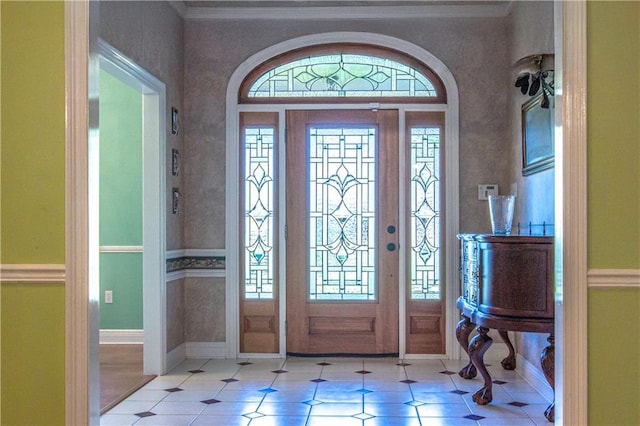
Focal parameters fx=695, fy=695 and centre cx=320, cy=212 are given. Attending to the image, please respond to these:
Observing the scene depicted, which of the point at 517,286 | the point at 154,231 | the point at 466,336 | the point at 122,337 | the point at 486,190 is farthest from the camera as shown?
the point at 122,337

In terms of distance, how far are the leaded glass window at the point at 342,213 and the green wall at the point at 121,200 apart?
169 centimetres

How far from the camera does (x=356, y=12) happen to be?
5.44m

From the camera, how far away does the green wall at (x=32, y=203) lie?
8.21 feet

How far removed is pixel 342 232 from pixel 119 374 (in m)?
1.97

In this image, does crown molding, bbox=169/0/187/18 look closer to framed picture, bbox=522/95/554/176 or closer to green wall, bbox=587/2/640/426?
framed picture, bbox=522/95/554/176

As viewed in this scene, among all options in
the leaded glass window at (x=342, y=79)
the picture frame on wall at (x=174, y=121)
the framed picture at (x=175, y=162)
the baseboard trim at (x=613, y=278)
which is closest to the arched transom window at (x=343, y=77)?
the leaded glass window at (x=342, y=79)

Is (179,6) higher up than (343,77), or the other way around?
(179,6)

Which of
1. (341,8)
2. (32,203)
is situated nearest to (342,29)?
(341,8)

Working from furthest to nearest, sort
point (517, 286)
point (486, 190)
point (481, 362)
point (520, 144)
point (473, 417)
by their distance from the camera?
point (486, 190) → point (520, 144) → point (481, 362) → point (473, 417) → point (517, 286)

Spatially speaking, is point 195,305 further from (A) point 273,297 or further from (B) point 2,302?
(B) point 2,302

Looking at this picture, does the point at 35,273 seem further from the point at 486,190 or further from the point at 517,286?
the point at 486,190

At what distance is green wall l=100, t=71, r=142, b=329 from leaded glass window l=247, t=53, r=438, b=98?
4.32 ft

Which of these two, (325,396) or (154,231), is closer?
(325,396)

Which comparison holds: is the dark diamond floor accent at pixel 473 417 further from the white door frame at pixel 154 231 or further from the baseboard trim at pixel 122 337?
the baseboard trim at pixel 122 337
